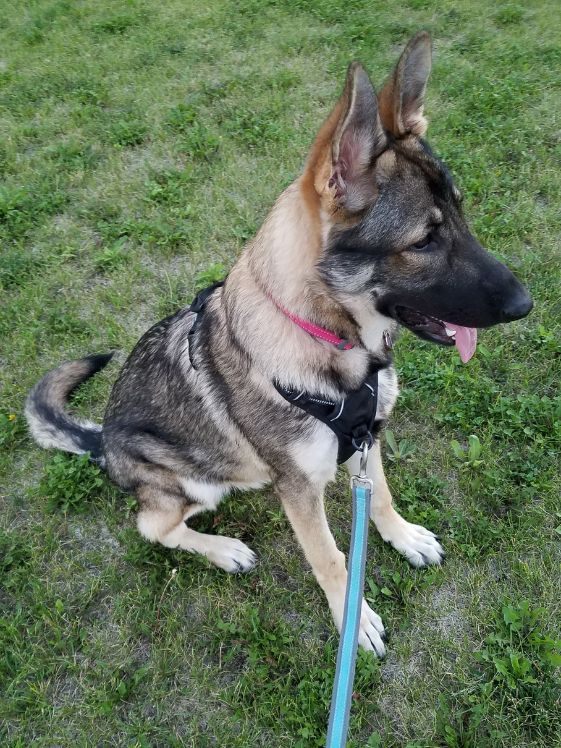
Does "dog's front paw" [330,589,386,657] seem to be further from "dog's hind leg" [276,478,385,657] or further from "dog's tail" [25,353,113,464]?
"dog's tail" [25,353,113,464]

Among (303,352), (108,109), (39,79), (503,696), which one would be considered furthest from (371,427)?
(39,79)

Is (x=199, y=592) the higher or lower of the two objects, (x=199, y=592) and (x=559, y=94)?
the lower

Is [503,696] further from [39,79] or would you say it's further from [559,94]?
[39,79]

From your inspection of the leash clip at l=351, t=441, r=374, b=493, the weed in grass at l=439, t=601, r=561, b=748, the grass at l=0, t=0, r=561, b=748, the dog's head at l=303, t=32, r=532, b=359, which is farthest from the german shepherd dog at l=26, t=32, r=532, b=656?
the weed in grass at l=439, t=601, r=561, b=748

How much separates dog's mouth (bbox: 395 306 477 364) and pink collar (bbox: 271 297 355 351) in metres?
0.24

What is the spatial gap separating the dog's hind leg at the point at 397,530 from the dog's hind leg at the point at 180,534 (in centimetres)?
73

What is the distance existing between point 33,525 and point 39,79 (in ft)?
20.5

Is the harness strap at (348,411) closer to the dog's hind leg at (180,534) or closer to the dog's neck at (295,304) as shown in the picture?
the dog's neck at (295,304)

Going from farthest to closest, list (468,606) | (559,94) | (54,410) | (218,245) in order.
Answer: (559,94)
(218,245)
(54,410)
(468,606)

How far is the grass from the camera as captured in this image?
7.97 ft

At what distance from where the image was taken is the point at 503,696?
2283mm

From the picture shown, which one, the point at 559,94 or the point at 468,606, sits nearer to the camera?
the point at 468,606

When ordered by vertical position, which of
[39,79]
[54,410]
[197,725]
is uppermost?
[39,79]

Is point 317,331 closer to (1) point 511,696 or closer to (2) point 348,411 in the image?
(2) point 348,411
